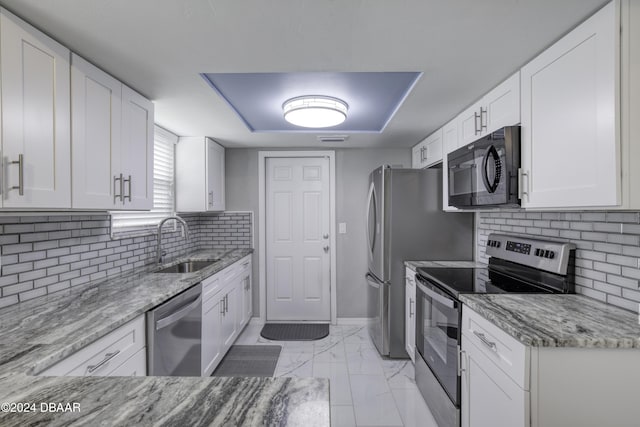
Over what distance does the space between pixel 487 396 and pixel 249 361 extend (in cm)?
204

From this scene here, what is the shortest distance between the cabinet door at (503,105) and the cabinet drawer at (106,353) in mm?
2193

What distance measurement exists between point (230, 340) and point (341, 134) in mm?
2277

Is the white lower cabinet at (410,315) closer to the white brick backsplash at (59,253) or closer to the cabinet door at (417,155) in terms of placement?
the cabinet door at (417,155)

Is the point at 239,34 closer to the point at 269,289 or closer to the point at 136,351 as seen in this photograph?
the point at 136,351

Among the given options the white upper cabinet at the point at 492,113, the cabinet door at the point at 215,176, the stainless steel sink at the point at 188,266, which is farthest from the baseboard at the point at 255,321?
the white upper cabinet at the point at 492,113

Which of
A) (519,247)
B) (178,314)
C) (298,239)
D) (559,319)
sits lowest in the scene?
(178,314)

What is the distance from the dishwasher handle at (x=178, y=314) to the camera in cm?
161

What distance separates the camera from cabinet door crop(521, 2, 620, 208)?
3.66 feet

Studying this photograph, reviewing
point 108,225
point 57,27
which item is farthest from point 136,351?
point 57,27

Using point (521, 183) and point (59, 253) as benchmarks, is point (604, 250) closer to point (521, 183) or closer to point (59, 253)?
point (521, 183)

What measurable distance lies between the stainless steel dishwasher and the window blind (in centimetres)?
77

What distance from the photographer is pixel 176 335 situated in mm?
1796

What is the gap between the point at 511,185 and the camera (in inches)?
62.5

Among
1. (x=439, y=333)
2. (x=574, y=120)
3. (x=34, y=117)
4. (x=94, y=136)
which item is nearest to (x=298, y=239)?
(x=439, y=333)
